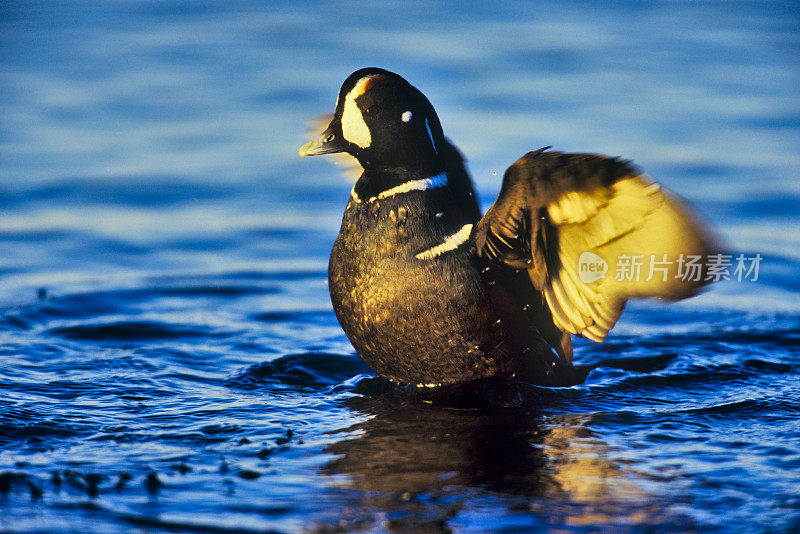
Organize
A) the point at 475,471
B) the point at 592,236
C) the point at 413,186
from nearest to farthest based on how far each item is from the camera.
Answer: the point at 475,471
the point at 592,236
the point at 413,186

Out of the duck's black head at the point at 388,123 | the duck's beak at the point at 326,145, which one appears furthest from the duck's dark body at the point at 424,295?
the duck's beak at the point at 326,145

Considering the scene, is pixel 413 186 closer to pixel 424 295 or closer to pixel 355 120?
pixel 355 120

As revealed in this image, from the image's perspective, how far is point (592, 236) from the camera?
4.51 metres

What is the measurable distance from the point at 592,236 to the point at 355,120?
1.23m

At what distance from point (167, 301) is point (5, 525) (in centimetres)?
344

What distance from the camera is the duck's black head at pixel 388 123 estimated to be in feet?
15.9

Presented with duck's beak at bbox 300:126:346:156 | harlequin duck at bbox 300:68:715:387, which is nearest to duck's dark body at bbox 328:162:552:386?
harlequin duck at bbox 300:68:715:387

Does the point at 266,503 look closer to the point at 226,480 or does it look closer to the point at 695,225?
the point at 226,480

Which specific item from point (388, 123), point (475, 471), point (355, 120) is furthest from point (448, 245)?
point (475, 471)

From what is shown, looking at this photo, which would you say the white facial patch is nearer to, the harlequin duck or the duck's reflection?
the harlequin duck

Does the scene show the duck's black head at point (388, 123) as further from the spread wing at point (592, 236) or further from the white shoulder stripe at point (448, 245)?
the spread wing at point (592, 236)

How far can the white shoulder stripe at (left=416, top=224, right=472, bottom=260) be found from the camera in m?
4.78

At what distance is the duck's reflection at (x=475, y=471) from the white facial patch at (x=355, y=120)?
1.25m

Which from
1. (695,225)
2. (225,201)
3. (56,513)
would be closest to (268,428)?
(56,513)
